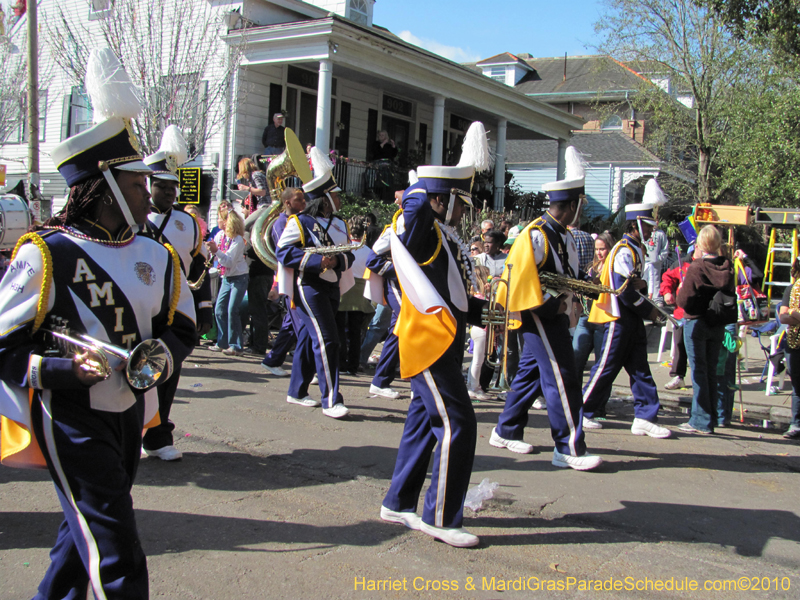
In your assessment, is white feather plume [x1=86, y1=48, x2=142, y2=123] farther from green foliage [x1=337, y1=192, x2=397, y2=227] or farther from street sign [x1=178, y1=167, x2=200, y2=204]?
green foliage [x1=337, y1=192, x2=397, y2=227]

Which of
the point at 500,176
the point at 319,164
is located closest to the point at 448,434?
the point at 319,164

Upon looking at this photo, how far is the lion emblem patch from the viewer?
280 cm

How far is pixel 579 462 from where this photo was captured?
5363 millimetres

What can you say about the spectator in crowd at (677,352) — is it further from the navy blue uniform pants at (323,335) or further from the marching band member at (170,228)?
the marching band member at (170,228)

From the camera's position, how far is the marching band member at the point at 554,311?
17.4 feet

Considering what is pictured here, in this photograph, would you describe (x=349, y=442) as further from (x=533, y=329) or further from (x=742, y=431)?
(x=742, y=431)

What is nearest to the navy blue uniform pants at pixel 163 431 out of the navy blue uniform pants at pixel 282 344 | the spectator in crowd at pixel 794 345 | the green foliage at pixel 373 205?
the navy blue uniform pants at pixel 282 344

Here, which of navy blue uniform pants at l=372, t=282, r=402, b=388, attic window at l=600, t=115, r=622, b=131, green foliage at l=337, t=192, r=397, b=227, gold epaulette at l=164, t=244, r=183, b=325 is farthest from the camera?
attic window at l=600, t=115, r=622, b=131

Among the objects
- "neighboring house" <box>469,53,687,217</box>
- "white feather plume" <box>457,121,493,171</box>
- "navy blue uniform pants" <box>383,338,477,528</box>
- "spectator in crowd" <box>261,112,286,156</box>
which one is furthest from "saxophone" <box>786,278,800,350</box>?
"neighboring house" <box>469,53,687,217</box>

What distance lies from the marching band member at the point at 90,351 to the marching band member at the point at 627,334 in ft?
14.6

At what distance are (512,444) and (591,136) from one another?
32367 mm

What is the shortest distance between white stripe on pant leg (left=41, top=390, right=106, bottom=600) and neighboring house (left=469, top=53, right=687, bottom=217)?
25.8m

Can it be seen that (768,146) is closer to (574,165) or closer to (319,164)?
(574,165)

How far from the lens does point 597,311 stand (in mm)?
6531
